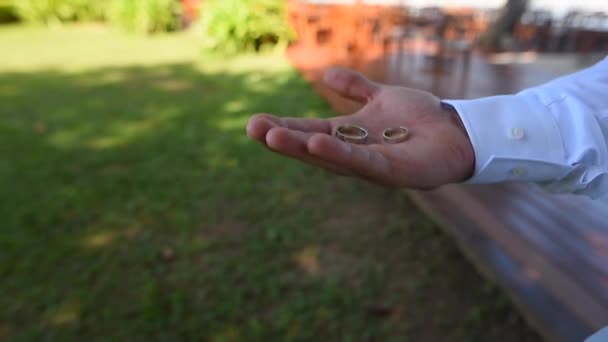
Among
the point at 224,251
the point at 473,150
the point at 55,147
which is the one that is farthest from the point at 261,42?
the point at 473,150

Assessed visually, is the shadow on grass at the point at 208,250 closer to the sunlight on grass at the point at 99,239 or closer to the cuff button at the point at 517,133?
the sunlight on grass at the point at 99,239

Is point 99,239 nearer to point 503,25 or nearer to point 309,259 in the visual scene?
point 309,259

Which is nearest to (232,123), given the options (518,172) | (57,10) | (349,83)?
(349,83)

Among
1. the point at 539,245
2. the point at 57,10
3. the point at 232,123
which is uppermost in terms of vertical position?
the point at 57,10

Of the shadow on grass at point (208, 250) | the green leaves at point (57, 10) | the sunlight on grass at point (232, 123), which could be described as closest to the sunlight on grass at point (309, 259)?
the shadow on grass at point (208, 250)

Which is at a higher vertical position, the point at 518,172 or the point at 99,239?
the point at 518,172

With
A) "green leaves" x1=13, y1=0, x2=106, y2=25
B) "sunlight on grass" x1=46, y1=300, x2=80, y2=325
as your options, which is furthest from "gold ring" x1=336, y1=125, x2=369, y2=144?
"green leaves" x1=13, y1=0, x2=106, y2=25

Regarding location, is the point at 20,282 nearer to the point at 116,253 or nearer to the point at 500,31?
the point at 116,253
